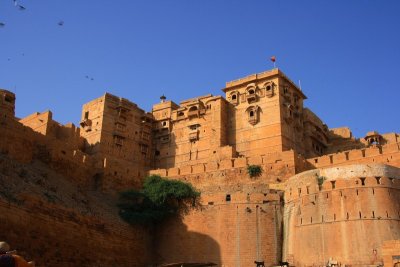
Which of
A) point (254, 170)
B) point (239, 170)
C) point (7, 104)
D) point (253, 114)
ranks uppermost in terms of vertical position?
point (253, 114)

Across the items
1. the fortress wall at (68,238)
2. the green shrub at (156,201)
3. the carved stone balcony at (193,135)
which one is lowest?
the fortress wall at (68,238)

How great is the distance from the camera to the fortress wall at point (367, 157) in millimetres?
28594

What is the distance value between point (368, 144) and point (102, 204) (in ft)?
74.1

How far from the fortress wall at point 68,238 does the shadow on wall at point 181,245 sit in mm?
769

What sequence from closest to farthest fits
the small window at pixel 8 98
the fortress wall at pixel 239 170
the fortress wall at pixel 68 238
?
the fortress wall at pixel 68 238
the small window at pixel 8 98
the fortress wall at pixel 239 170

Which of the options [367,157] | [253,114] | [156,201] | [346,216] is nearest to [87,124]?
[253,114]

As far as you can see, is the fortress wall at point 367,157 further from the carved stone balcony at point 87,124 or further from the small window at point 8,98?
the carved stone balcony at point 87,124

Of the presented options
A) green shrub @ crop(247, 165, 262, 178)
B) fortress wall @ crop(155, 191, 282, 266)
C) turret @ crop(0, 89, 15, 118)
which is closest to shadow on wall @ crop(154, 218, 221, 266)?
fortress wall @ crop(155, 191, 282, 266)

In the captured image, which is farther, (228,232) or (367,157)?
(367,157)

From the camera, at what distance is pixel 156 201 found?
1069 inches

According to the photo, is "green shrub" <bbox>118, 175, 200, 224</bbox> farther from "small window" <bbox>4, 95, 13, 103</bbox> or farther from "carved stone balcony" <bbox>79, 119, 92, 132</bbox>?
"carved stone balcony" <bbox>79, 119, 92, 132</bbox>

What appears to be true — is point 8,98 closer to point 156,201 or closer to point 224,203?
point 156,201

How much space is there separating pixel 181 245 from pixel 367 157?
1222 centimetres

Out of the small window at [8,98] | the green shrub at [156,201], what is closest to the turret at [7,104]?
the small window at [8,98]
